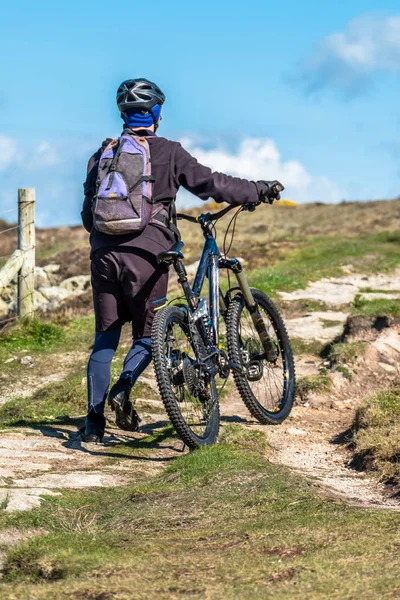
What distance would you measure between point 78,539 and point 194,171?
324 centimetres

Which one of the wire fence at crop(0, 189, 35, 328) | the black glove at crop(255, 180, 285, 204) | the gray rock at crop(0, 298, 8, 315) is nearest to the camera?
the black glove at crop(255, 180, 285, 204)

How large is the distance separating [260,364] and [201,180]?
1832 mm

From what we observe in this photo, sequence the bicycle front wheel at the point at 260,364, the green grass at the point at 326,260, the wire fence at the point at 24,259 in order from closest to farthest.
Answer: the bicycle front wheel at the point at 260,364, the wire fence at the point at 24,259, the green grass at the point at 326,260

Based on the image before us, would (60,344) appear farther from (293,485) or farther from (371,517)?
(371,517)

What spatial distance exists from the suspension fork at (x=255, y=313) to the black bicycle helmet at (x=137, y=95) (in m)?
1.50

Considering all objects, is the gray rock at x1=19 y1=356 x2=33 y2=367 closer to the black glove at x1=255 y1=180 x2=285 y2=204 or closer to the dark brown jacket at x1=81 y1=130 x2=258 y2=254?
the dark brown jacket at x1=81 y1=130 x2=258 y2=254

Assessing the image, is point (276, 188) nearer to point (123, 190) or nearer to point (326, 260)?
point (123, 190)

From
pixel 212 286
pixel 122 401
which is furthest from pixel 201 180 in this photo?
pixel 122 401

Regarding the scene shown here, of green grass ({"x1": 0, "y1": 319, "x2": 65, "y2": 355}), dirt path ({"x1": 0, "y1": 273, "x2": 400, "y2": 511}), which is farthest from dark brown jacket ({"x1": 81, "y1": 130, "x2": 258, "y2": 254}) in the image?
green grass ({"x1": 0, "y1": 319, "x2": 65, "y2": 355})

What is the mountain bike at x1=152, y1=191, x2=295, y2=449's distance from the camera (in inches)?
263

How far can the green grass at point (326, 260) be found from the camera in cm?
1551

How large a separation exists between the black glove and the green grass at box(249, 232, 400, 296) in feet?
21.7

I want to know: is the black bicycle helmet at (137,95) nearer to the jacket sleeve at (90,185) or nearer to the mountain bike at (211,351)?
the jacket sleeve at (90,185)

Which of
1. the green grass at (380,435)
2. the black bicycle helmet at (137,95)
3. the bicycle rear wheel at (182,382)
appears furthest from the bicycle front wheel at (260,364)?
the black bicycle helmet at (137,95)
